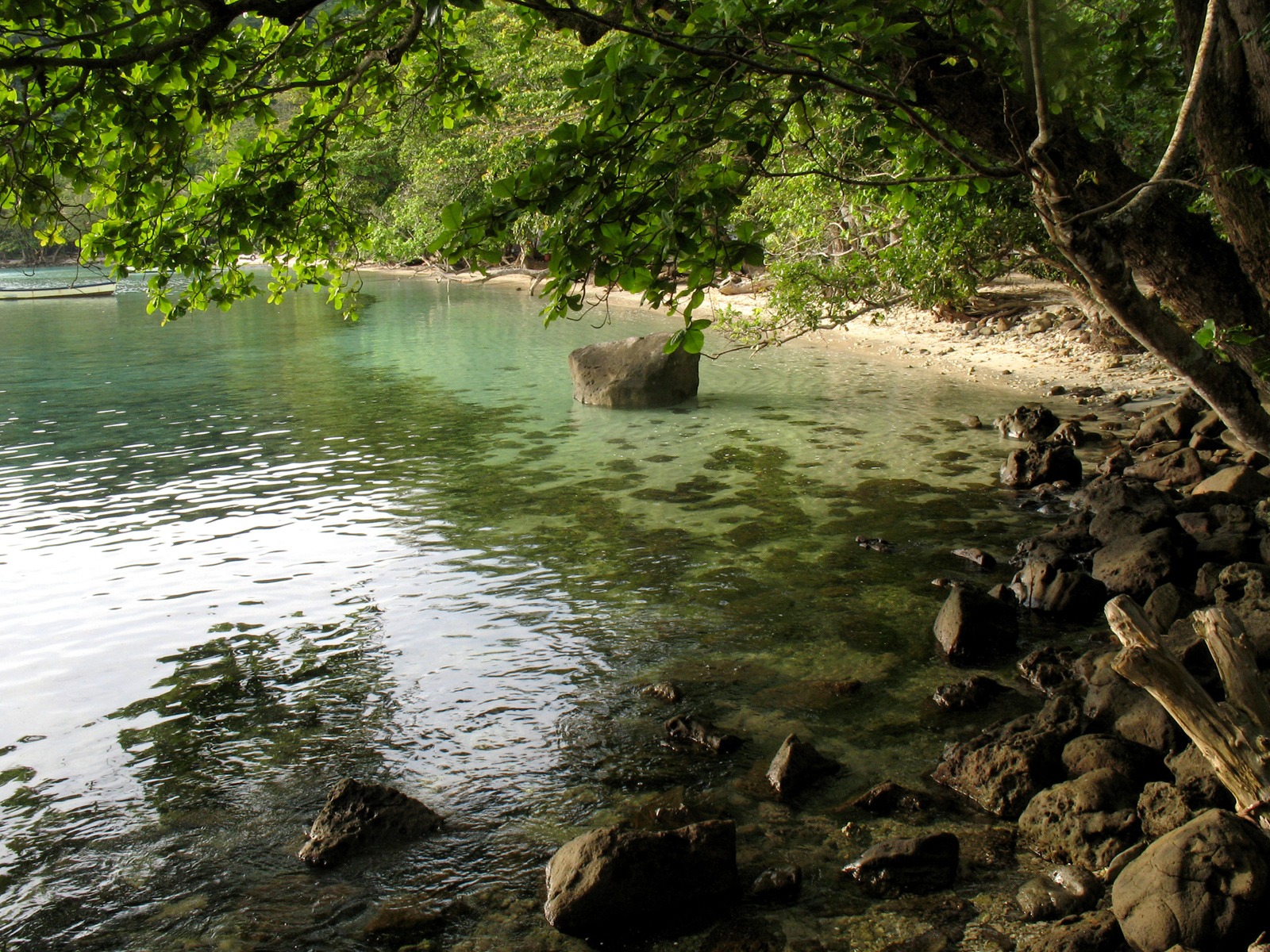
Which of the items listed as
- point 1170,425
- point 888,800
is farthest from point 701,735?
point 1170,425

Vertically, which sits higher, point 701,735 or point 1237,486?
point 1237,486

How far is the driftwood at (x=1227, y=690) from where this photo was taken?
507cm

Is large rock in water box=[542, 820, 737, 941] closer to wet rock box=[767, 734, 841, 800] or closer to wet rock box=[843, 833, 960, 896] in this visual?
wet rock box=[843, 833, 960, 896]

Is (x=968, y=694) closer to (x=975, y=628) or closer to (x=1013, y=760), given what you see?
(x=975, y=628)

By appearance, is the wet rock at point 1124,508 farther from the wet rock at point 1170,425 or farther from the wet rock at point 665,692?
the wet rock at point 665,692

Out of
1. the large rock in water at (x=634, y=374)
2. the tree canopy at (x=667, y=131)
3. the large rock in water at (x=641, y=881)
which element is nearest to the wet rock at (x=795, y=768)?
the large rock in water at (x=641, y=881)

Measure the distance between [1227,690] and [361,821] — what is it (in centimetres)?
504

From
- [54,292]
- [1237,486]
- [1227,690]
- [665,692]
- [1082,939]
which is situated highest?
[54,292]

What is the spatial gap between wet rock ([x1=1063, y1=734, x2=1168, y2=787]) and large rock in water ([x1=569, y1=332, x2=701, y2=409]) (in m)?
15.5

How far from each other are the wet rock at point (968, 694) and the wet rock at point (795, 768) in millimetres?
1401

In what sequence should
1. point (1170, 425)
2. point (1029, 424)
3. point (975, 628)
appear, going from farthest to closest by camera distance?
point (1029, 424)
point (1170, 425)
point (975, 628)

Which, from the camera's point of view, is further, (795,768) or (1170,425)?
(1170,425)

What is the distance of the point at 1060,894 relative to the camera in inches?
220

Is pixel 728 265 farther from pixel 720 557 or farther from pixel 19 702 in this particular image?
pixel 19 702
